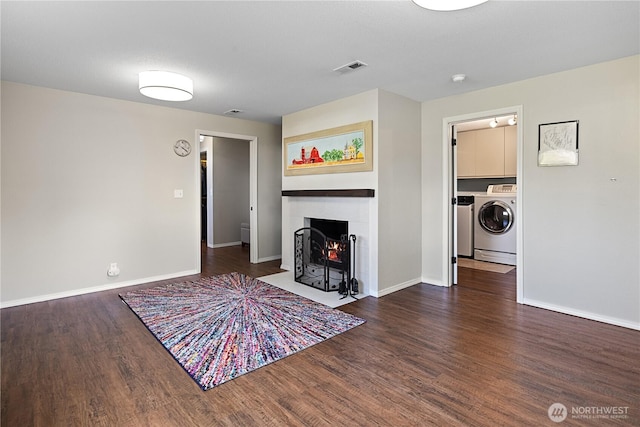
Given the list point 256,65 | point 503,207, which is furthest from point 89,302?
point 503,207

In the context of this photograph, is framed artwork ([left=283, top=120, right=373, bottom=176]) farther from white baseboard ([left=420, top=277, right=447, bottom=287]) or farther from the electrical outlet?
the electrical outlet

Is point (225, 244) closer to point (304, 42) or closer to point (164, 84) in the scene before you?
point (164, 84)

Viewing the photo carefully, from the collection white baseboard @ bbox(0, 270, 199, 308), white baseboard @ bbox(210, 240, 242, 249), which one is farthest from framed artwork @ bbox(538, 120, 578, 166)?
white baseboard @ bbox(210, 240, 242, 249)

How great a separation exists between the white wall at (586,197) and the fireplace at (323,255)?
→ 6.41ft

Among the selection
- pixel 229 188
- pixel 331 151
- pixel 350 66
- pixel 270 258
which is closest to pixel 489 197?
pixel 331 151

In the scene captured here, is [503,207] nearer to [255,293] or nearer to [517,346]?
[517,346]

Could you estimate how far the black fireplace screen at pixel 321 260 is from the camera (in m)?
4.06

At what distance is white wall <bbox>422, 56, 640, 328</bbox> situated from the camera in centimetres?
293

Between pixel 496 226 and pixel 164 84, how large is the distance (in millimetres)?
5150

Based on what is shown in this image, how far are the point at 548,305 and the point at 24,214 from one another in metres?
5.54

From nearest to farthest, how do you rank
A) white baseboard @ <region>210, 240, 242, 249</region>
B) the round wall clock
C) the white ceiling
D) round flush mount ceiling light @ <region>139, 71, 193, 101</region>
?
the white ceiling < round flush mount ceiling light @ <region>139, 71, 193, 101</region> < the round wall clock < white baseboard @ <region>210, 240, 242, 249</region>

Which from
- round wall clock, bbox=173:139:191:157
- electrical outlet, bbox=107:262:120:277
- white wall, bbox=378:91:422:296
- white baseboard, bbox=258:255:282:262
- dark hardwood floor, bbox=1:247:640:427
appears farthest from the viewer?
white baseboard, bbox=258:255:282:262

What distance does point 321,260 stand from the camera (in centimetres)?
465

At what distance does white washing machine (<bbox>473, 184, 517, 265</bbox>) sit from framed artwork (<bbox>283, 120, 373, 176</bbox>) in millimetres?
2831
